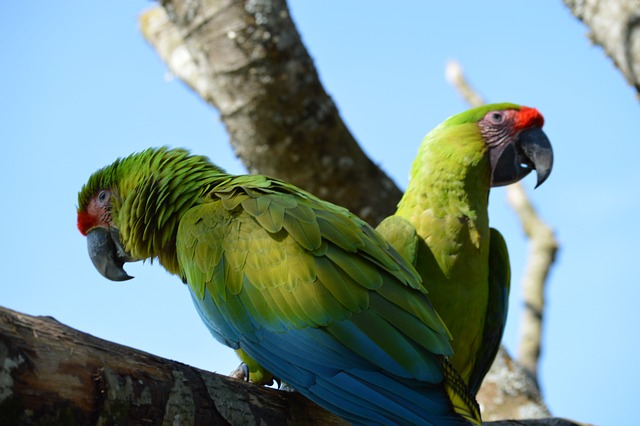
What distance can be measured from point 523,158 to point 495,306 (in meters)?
0.66

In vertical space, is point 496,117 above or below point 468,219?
above

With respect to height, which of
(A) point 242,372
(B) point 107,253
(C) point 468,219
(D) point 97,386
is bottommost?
(D) point 97,386

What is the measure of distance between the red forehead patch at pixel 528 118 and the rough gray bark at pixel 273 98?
0.99m

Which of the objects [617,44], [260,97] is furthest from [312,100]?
[617,44]

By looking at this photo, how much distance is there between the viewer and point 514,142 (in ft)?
9.86

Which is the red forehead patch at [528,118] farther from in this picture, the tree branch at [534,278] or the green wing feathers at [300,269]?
the tree branch at [534,278]

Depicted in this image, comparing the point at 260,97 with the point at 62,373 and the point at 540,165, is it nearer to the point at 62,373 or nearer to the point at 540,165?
the point at 540,165

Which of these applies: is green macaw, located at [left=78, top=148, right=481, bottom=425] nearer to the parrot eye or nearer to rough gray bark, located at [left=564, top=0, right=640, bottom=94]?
the parrot eye

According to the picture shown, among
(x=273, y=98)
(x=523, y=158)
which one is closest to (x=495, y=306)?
(x=523, y=158)

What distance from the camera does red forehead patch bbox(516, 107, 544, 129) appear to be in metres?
Result: 3.05

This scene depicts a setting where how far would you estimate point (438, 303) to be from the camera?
8.57 ft

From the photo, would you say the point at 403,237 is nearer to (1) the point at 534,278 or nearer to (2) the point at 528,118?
(2) the point at 528,118

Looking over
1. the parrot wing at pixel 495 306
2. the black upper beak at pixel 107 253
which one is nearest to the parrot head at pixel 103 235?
the black upper beak at pixel 107 253

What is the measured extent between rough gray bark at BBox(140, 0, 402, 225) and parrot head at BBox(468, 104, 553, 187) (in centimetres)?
93
